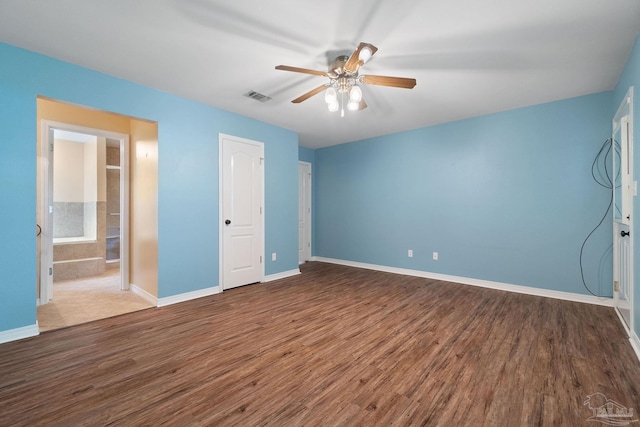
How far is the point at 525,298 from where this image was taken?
3600mm

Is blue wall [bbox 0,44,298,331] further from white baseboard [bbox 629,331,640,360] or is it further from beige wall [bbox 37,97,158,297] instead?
white baseboard [bbox 629,331,640,360]

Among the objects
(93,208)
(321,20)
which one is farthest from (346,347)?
(93,208)

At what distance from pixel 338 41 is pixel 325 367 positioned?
268 cm

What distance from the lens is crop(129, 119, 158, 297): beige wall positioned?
3.40 m

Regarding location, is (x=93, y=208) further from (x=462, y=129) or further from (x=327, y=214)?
(x=462, y=129)

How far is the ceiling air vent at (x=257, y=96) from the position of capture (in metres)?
3.34

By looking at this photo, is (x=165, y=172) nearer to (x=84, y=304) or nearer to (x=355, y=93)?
(x=84, y=304)

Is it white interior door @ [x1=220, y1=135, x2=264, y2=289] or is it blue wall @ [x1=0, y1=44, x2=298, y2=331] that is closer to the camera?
blue wall @ [x1=0, y1=44, x2=298, y2=331]

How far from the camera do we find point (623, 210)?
9.09 ft

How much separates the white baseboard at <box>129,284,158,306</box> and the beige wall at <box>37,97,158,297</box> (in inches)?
2.0

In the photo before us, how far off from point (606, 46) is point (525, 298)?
2.92 metres

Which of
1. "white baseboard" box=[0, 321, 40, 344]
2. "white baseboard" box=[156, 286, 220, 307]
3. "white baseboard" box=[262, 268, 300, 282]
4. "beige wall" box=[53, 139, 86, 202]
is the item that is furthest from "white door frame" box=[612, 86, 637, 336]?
"beige wall" box=[53, 139, 86, 202]

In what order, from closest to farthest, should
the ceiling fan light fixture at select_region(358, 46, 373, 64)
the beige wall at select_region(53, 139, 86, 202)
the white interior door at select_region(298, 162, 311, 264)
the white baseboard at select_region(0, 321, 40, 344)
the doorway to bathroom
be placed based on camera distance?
the ceiling fan light fixture at select_region(358, 46, 373, 64), the white baseboard at select_region(0, 321, 40, 344), the doorway to bathroom, the beige wall at select_region(53, 139, 86, 202), the white interior door at select_region(298, 162, 311, 264)

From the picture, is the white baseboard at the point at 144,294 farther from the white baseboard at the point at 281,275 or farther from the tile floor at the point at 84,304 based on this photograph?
the white baseboard at the point at 281,275
